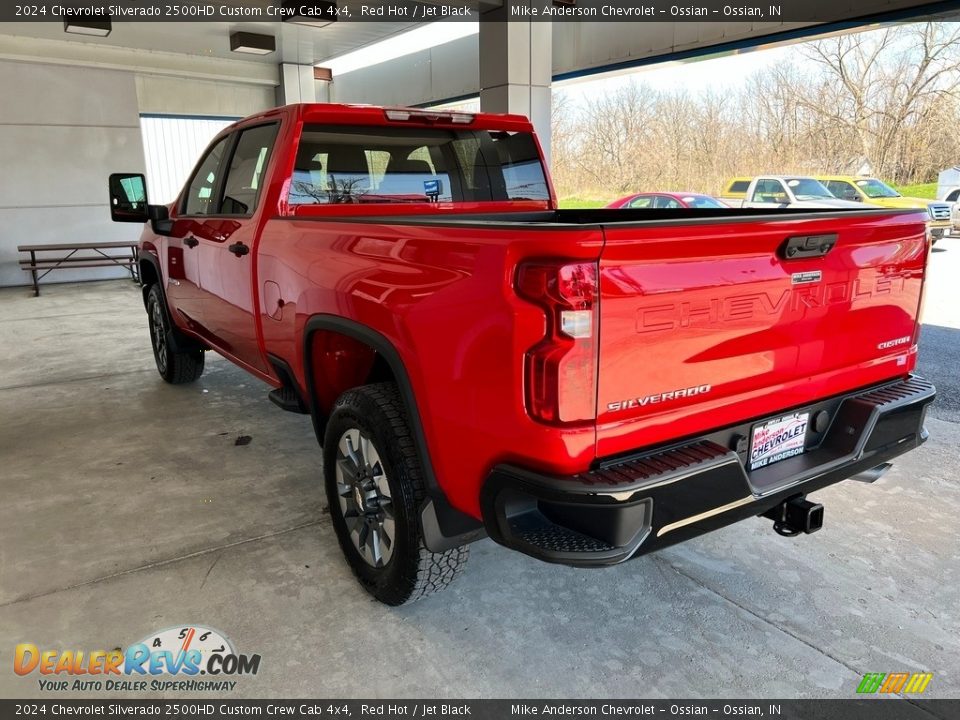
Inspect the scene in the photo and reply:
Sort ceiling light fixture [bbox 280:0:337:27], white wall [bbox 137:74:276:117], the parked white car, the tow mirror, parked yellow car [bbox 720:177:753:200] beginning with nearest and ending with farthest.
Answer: the tow mirror
ceiling light fixture [bbox 280:0:337:27]
white wall [bbox 137:74:276:117]
the parked white car
parked yellow car [bbox 720:177:753:200]

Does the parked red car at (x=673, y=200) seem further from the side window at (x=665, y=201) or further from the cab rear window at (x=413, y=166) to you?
the cab rear window at (x=413, y=166)

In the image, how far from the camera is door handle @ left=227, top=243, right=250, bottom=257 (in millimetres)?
3520

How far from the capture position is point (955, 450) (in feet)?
13.7

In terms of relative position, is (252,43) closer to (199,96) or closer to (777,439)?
(199,96)

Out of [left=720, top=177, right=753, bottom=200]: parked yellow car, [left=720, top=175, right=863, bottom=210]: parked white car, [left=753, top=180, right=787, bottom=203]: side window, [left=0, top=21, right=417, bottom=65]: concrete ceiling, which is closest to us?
[left=0, top=21, right=417, bottom=65]: concrete ceiling

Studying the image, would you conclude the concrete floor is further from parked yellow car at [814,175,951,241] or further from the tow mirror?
parked yellow car at [814,175,951,241]

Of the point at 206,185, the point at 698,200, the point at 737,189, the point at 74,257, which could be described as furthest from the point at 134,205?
the point at 737,189

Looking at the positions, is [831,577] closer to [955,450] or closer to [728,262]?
[728,262]

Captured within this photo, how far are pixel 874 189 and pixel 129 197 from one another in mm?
15575

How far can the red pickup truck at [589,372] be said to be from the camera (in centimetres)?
177

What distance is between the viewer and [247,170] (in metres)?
3.79

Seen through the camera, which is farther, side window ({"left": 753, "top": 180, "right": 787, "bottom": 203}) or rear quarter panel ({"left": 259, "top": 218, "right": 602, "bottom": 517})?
side window ({"left": 753, "top": 180, "right": 787, "bottom": 203})
